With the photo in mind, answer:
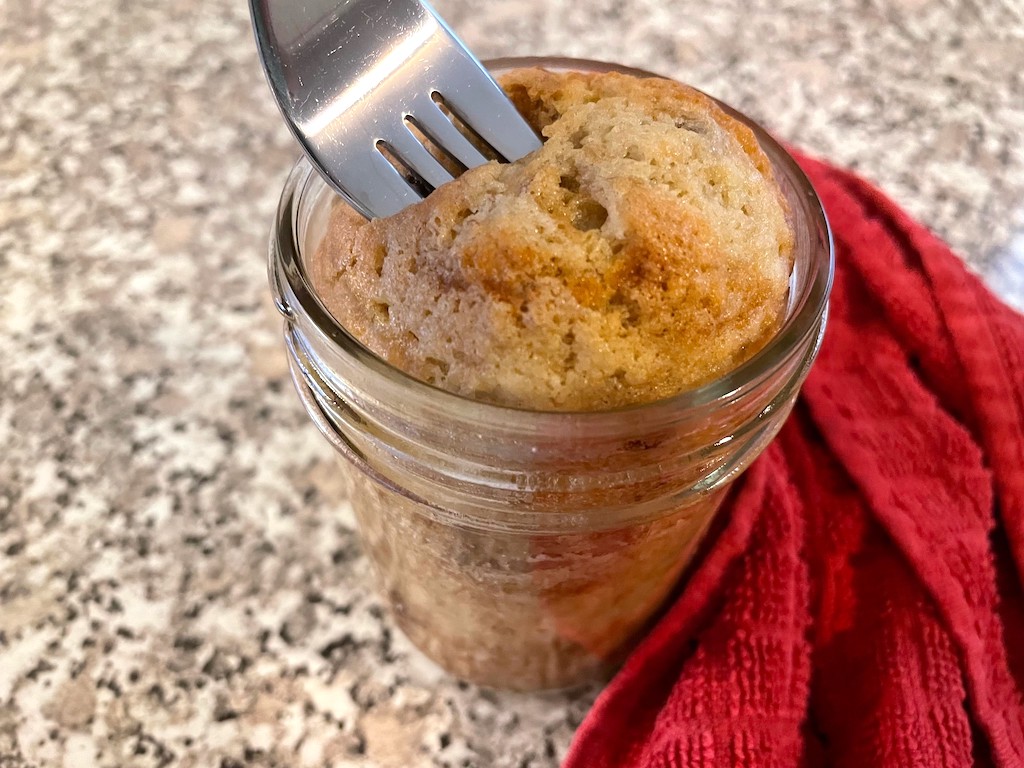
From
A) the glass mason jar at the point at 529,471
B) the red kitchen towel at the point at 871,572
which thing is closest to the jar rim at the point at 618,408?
the glass mason jar at the point at 529,471

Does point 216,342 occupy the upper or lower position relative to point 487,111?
lower

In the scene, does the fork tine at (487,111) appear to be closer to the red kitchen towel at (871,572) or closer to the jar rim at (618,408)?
the jar rim at (618,408)

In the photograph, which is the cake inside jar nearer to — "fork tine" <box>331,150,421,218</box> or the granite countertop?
"fork tine" <box>331,150,421,218</box>

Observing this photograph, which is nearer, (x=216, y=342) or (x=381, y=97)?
(x=381, y=97)

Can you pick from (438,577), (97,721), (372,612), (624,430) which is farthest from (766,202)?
(97,721)

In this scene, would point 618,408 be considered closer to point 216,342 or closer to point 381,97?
point 381,97

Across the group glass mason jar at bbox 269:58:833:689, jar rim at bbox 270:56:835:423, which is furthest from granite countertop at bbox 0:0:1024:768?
jar rim at bbox 270:56:835:423

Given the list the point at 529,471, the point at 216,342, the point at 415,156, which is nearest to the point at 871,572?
the point at 529,471

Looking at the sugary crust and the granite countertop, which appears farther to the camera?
the granite countertop

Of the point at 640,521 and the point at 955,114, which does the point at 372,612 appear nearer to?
the point at 640,521
